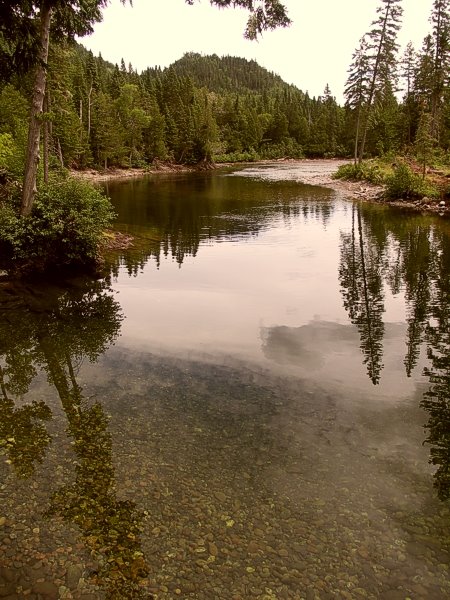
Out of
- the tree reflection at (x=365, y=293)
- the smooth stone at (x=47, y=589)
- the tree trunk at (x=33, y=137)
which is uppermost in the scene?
the tree trunk at (x=33, y=137)

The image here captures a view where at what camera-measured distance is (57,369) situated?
34.4 ft

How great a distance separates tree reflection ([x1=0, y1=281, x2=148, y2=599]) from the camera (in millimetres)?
5652

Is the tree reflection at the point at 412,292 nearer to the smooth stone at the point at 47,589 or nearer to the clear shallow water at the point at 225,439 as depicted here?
the clear shallow water at the point at 225,439

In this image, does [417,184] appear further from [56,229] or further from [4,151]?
[56,229]

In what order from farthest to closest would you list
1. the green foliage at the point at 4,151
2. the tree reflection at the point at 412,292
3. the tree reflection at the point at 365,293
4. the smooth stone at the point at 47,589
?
the green foliage at the point at 4,151
the tree reflection at the point at 365,293
the tree reflection at the point at 412,292
the smooth stone at the point at 47,589

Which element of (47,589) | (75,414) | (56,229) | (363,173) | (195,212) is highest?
(56,229)

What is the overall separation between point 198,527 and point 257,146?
131057 mm

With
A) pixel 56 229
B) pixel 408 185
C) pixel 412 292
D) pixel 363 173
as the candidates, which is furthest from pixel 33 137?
pixel 363 173

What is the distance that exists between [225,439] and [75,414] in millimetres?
2987

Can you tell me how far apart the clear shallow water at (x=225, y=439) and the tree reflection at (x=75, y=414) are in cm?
3

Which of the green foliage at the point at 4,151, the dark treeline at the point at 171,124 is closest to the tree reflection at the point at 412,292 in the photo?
the green foliage at the point at 4,151

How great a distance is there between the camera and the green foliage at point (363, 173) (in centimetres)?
4838

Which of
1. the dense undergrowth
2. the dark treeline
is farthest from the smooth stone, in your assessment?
the dense undergrowth

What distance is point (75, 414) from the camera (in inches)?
340
